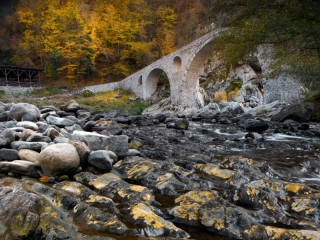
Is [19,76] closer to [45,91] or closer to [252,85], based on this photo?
[45,91]

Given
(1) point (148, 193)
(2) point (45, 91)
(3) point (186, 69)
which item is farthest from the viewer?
(2) point (45, 91)

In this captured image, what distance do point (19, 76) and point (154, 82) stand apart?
17553 millimetres

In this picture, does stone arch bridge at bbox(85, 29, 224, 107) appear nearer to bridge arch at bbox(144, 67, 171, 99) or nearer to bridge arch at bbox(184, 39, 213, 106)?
bridge arch at bbox(184, 39, 213, 106)

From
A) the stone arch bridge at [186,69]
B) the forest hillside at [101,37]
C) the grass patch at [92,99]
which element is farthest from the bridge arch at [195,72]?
the forest hillside at [101,37]

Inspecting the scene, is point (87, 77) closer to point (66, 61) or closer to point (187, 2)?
point (66, 61)

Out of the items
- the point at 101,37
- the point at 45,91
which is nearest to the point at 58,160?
the point at 45,91

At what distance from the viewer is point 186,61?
21.5m

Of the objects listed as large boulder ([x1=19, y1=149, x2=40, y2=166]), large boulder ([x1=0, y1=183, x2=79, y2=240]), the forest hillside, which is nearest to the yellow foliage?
the forest hillside

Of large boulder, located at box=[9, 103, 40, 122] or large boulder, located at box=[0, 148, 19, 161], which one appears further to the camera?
large boulder, located at box=[9, 103, 40, 122]

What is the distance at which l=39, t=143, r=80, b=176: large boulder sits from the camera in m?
4.12

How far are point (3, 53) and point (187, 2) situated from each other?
26.0 metres

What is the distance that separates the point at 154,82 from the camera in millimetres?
28734

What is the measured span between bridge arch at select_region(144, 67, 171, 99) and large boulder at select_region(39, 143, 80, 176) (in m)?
23.2

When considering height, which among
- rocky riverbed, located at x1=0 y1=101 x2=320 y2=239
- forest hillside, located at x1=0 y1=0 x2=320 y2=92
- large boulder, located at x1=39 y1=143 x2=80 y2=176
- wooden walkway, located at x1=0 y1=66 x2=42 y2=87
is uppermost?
forest hillside, located at x1=0 y1=0 x2=320 y2=92
